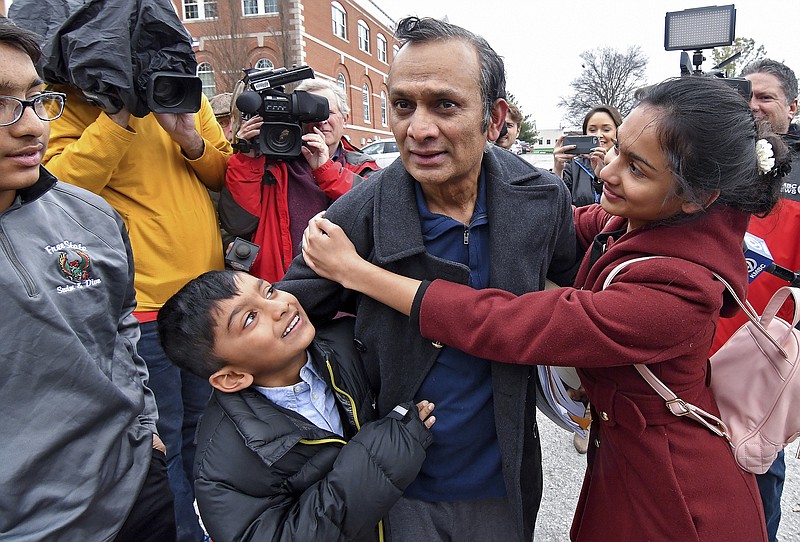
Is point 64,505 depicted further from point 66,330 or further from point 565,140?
point 565,140

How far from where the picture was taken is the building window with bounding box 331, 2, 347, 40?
27202 millimetres

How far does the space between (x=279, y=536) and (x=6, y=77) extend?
1312 millimetres

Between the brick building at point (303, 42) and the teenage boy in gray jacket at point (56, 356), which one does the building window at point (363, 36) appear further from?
the teenage boy in gray jacket at point (56, 356)

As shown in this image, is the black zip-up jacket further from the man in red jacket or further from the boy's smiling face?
the man in red jacket

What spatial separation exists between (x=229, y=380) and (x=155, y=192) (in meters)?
1.11

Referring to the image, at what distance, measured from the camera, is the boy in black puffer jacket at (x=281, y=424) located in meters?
1.27

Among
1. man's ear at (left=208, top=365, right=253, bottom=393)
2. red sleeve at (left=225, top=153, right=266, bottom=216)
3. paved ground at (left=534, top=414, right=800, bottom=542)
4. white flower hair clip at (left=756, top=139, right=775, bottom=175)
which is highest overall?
white flower hair clip at (left=756, top=139, right=775, bottom=175)

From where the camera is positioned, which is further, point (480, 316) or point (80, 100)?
point (80, 100)

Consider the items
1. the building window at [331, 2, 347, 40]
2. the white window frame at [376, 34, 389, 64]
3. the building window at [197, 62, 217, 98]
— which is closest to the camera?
the building window at [197, 62, 217, 98]

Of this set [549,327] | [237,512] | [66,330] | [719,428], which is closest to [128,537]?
[237,512]

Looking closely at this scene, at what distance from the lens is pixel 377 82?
33281 millimetres

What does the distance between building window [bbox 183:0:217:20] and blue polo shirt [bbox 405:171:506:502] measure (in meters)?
24.2

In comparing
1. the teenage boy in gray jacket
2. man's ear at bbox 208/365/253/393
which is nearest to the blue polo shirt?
man's ear at bbox 208/365/253/393

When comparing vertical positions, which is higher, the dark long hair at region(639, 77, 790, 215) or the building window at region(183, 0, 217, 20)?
the building window at region(183, 0, 217, 20)
